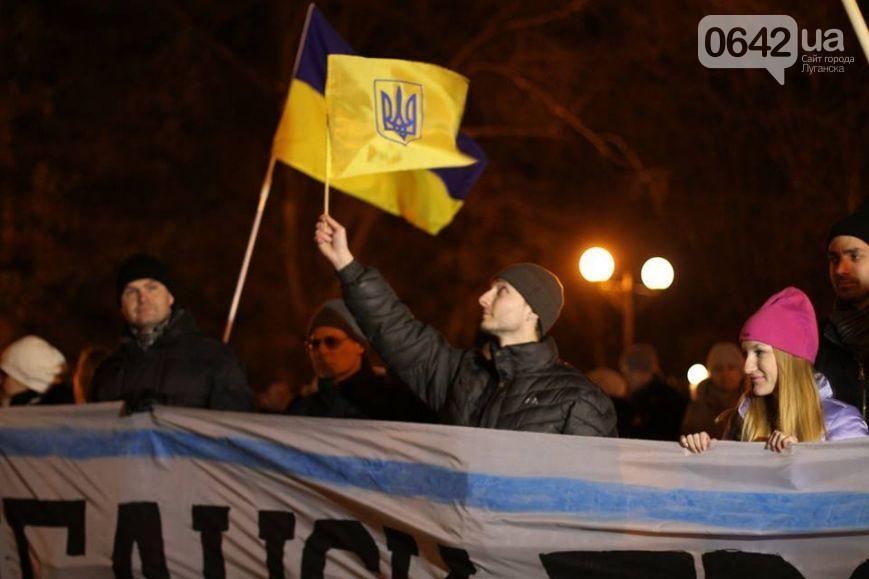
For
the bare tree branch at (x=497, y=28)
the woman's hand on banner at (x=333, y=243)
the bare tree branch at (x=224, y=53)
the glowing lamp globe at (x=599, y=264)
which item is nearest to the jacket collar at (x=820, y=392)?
the woman's hand on banner at (x=333, y=243)

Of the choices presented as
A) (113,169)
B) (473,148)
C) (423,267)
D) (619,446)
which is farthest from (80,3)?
(619,446)

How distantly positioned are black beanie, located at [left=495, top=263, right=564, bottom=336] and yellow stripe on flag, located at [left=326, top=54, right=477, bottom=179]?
4.08 ft

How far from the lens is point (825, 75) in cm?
1487

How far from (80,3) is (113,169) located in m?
2.38

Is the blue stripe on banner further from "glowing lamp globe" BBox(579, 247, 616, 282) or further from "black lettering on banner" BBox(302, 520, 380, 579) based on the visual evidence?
"glowing lamp globe" BBox(579, 247, 616, 282)

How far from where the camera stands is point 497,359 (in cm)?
600

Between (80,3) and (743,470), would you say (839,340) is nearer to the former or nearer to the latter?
(743,470)

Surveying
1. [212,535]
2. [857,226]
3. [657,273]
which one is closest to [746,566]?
[857,226]

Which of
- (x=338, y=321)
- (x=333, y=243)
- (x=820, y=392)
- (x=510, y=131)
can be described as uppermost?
(x=510, y=131)

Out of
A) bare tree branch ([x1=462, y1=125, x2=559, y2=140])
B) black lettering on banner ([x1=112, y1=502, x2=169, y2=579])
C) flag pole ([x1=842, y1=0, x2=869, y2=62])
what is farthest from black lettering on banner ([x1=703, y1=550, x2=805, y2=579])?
bare tree branch ([x1=462, y1=125, x2=559, y2=140])

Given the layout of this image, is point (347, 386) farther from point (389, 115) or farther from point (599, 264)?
point (599, 264)

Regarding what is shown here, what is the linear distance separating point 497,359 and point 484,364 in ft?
0.84

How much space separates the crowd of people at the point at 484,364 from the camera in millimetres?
5594

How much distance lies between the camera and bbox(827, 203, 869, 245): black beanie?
6.18 metres
